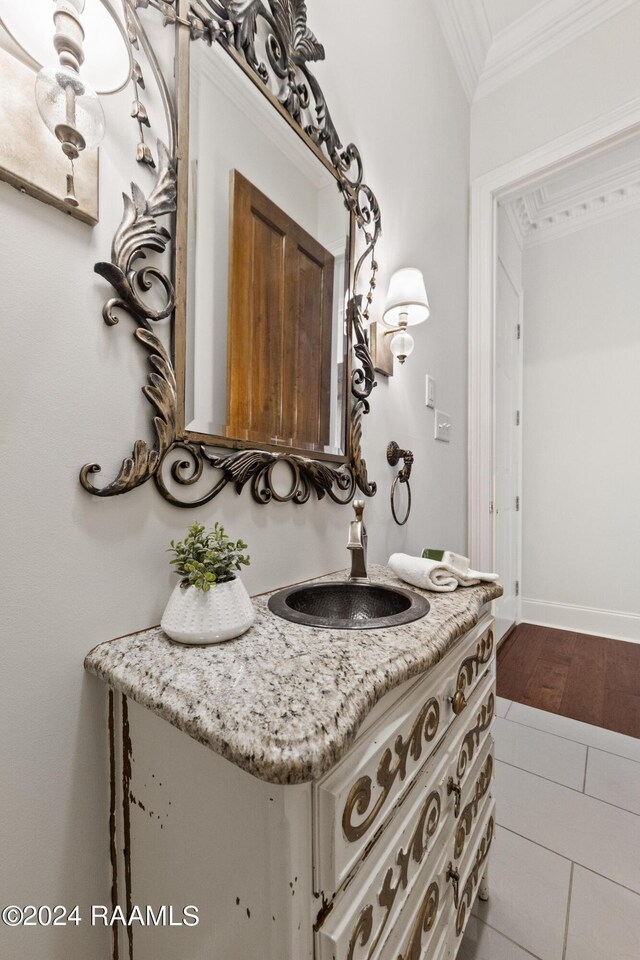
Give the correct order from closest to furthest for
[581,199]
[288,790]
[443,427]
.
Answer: [288,790], [443,427], [581,199]

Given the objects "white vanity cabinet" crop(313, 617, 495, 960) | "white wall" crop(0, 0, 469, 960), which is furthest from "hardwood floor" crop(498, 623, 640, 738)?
"white wall" crop(0, 0, 469, 960)

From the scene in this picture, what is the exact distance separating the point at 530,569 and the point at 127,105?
3358 millimetres

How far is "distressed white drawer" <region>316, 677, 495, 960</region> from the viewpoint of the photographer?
452mm

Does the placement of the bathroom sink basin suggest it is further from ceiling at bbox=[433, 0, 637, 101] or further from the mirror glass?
ceiling at bbox=[433, 0, 637, 101]

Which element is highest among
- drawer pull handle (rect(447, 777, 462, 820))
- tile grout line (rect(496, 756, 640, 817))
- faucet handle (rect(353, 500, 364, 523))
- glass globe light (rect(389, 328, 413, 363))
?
glass globe light (rect(389, 328, 413, 363))

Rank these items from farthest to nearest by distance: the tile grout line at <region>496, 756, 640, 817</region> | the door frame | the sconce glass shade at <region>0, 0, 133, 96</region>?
the door frame < the tile grout line at <region>496, 756, 640, 817</region> < the sconce glass shade at <region>0, 0, 133, 96</region>

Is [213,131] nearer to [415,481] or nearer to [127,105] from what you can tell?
[127,105]

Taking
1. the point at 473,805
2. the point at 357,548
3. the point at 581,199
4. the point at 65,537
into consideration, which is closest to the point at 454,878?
the point at 473,805

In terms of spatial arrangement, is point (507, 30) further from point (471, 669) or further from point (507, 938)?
point (507, 938)

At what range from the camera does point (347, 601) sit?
3.11ft

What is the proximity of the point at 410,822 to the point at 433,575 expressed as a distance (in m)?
0.43

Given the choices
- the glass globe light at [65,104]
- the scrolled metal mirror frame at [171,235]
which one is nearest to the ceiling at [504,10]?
the scrolled metal mirror frame at [171,235]

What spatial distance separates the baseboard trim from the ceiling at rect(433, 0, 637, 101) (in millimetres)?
3142

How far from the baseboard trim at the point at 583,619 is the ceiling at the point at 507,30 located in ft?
10.3
